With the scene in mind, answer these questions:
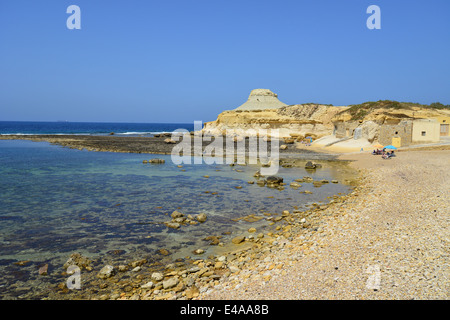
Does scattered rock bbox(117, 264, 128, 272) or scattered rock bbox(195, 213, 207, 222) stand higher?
scattered rock bbox(195, 213, 207, 222)

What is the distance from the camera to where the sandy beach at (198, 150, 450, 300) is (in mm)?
5621

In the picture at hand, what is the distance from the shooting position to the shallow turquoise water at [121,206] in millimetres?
9391

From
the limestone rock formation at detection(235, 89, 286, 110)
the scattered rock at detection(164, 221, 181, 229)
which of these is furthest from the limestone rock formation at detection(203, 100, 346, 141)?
the scattered rock at detection(164, 221, 181, 229)

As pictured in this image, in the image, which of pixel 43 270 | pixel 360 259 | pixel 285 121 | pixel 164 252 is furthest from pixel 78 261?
pixel 285 121

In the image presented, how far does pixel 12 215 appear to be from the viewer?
12.4 meters

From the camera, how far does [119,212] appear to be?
1316 cm

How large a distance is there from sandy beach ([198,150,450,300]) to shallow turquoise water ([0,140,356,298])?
2532 mm

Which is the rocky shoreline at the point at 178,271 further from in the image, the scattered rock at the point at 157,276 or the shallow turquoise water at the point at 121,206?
the shallow turquoise water at the point at 121,206

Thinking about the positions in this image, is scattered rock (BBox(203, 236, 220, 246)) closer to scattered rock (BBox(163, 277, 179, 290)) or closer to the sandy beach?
the sandy beach

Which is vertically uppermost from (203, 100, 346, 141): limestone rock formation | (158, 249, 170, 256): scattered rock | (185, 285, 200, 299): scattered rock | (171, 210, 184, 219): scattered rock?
(203, 100, 346, 141): limestone rock formation

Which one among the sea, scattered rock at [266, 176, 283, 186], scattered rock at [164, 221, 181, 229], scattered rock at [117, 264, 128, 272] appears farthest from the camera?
scattered rock at [266, 176, 283, 186]

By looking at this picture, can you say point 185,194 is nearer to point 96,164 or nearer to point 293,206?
point 293,206

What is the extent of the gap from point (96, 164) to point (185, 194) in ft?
53.9
